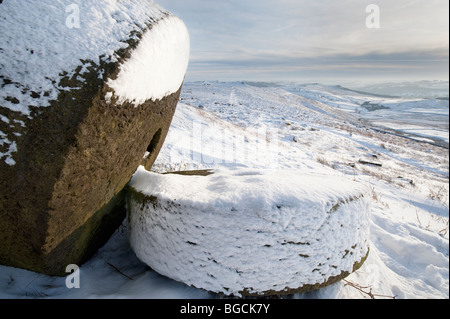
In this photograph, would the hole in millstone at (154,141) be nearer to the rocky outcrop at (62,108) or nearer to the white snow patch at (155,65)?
the white snow patch at (155,65)

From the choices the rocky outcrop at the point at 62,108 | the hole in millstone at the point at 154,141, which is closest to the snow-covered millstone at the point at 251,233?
the rocky outcrop at the point at 62,108

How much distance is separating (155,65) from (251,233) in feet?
4.24

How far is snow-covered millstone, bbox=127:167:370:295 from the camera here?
1.74 metres

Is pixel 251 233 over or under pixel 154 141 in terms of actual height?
under

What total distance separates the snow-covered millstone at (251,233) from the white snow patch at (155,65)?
0.74 m

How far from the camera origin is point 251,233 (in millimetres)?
1732

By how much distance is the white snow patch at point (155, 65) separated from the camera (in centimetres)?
156

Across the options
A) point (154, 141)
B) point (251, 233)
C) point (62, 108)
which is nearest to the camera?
point (62, 108)

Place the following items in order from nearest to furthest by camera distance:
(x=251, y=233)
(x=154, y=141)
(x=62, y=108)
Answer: (x=62, y=108)
(x=251, y=233)
(x=154, y=141)

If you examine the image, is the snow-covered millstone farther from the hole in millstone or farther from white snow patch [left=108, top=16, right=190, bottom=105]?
the hole in millstone

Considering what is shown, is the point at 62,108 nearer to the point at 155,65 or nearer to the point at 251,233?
the point at 155,65

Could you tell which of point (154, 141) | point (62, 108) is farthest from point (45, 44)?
point (154, 141)

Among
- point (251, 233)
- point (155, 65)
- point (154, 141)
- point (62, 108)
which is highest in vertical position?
point (155, 65)
